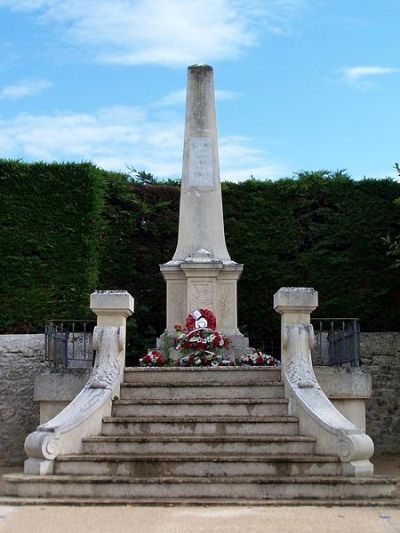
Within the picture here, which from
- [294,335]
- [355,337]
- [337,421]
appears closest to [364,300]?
[355,337]

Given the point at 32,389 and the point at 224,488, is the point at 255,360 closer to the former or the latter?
the point at 32,389

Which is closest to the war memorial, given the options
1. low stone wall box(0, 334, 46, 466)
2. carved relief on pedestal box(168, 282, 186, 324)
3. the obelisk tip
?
carved relief on pedestal box(168, 282, 186, 324)

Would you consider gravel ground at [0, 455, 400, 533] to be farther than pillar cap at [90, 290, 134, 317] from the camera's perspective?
No

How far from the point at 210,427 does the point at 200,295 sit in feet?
14.8

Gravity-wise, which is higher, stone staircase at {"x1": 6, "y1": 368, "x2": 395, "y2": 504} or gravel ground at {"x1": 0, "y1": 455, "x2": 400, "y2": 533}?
stone staircase at {"x1": 6, "y1": 368, "x2": 395, "y2": 504}

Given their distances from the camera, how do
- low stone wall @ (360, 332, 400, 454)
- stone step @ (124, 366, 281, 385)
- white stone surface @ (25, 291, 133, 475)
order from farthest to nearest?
low stone wall @ (360, 332, 400, 454) → stone step @ (124, 366, 281, 385) → white stone surface @ (25, 291, 133, 475)

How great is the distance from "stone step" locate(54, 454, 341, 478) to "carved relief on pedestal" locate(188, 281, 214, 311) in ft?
17.0

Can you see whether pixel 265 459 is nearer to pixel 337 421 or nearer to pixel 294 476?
pixel 294 476

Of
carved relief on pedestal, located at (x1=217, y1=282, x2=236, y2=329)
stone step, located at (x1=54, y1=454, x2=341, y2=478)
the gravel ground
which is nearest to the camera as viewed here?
the gravel ground

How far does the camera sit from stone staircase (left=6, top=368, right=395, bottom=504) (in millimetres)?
7316

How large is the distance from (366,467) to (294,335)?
210cm

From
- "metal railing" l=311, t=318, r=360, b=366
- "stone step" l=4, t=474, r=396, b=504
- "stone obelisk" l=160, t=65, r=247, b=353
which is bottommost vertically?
"stone step" l=4, t=474, r=396, b=504

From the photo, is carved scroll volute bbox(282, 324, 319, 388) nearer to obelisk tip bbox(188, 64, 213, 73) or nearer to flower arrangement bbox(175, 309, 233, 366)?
flower arrangement bbox(175, 309, 233, 366)

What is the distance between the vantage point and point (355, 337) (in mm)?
10500
